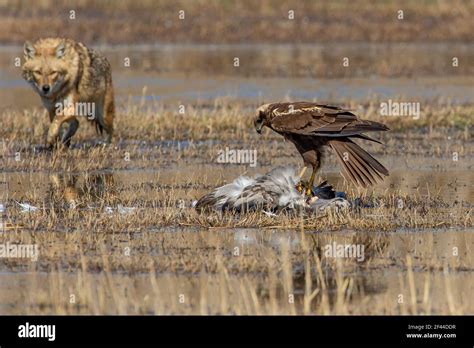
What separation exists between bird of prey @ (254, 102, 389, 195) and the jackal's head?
5284 millimetres

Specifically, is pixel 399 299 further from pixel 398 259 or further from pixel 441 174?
pixel 441 174

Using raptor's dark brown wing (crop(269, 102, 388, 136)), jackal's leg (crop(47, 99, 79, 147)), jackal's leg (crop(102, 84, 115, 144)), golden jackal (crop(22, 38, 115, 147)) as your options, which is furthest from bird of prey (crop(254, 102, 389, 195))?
jackal's leg (crop(102, 84, 115, 144))

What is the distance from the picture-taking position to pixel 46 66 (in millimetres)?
16812

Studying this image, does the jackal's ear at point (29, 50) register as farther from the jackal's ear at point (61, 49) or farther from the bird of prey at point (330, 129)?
the bird of prey at point (330, 129)

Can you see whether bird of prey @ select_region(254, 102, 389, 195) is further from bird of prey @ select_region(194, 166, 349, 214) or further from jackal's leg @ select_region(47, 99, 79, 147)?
jackal's leg @ select_region(47, 99, 79, 147)

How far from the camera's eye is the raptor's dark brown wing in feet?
39.3

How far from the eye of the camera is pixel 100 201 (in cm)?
1262

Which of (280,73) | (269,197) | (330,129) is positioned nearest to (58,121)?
(269,197)

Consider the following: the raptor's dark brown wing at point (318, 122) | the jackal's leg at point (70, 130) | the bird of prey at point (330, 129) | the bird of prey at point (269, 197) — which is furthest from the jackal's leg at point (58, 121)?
the raptor's dark brown wing at point (318, 122)

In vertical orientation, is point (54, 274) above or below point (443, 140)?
below

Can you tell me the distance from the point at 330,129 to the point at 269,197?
3.02ft
